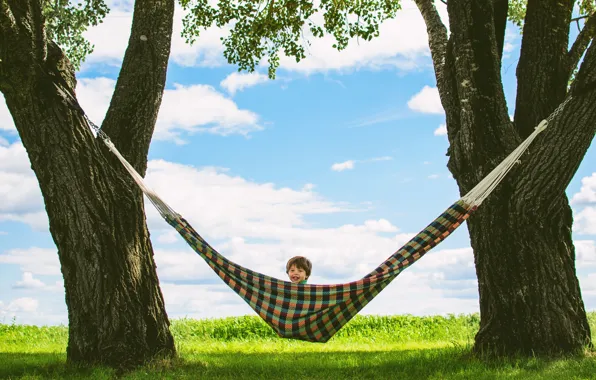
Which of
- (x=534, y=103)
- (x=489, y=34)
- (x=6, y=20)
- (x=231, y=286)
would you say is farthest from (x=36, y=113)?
(x=534, y=103)

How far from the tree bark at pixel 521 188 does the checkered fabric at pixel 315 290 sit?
602mm

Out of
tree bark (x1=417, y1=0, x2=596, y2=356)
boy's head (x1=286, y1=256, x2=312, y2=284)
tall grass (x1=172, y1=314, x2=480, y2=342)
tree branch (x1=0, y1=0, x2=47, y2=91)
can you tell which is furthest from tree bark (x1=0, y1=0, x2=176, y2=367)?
tall grass (x1=172, y1=314, x2=480, y2=342)

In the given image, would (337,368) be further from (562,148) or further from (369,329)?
(369,329)

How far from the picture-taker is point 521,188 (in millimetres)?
4926

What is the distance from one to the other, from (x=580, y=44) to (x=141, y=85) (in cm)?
374

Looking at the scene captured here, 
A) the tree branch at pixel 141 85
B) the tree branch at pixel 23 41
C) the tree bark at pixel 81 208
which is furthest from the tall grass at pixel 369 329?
the tree branch at pixel 23 41

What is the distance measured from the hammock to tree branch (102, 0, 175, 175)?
1.74 feet

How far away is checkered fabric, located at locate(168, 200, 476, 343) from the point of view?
4.47 meters

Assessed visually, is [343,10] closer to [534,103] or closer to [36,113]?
[534,103]

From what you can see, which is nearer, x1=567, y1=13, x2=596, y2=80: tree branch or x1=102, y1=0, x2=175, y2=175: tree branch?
x1=102, y1=0, x2=175, y2=175: tree branch

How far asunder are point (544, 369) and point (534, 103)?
2.18 metres

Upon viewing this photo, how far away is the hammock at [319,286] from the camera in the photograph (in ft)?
14.7

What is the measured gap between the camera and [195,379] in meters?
4.48

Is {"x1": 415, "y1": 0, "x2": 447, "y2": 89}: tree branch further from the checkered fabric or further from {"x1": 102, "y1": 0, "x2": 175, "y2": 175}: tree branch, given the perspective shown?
{"x1": 102, "y1": 0, "x2": 175, "y2": 175}: tree branch
